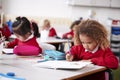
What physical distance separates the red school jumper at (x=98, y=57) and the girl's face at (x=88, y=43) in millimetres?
63

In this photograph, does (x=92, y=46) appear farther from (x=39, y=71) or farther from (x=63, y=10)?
(x=63, y=10)

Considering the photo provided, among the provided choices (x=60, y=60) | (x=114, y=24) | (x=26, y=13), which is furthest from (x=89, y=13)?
(x=60, y=60)

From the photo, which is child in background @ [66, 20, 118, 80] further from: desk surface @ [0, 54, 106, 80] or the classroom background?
the classroom background

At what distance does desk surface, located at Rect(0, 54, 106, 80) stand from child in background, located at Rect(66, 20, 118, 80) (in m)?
0.24

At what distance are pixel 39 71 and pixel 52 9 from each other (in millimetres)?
5144

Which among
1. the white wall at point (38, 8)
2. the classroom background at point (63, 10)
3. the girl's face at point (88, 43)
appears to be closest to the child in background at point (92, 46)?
the girl's face at point (88, 43)

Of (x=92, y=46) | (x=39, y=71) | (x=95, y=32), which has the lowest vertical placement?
(x=39, y=71)

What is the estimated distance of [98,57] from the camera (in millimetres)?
2293

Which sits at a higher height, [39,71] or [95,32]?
[95,32]

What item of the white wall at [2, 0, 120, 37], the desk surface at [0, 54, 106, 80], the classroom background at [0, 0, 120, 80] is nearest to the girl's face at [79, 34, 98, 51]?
the desk surface at [0, 54, 106, 80]

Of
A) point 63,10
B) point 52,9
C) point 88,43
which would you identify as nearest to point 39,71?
point 88,43

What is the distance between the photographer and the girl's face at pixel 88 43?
7.48 feet

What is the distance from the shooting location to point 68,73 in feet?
5.76

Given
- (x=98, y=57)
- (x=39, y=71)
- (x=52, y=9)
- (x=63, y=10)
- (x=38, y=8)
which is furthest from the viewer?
(x=38, y=8)
